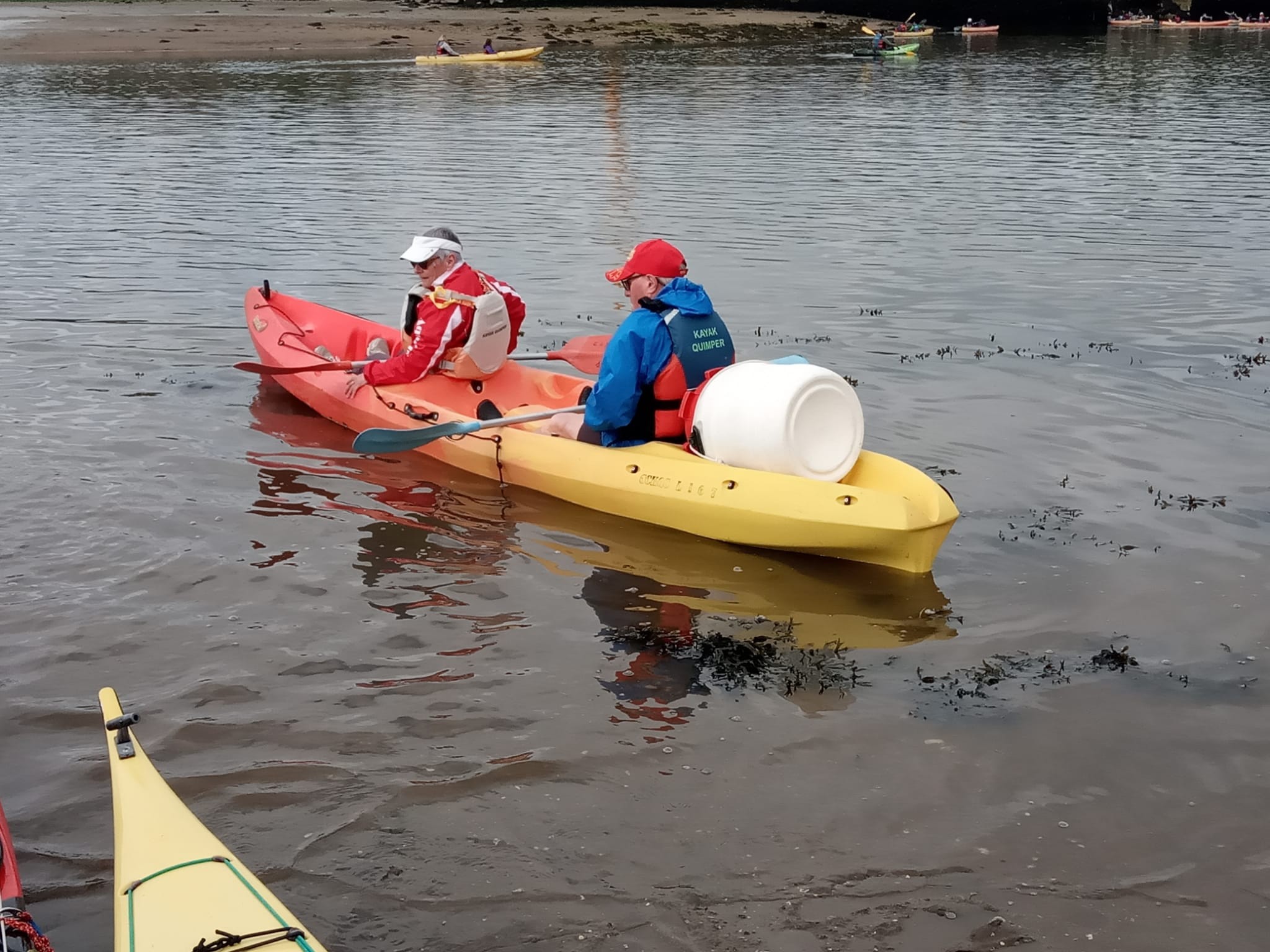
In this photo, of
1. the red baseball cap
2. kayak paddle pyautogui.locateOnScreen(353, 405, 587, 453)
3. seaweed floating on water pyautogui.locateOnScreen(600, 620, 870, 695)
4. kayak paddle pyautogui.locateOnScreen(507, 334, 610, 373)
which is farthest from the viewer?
kayak paddle pyautogui.locateOnScreen(507, 334, 610, 373)

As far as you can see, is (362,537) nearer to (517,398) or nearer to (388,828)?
(517,398)

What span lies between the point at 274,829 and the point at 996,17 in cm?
7741

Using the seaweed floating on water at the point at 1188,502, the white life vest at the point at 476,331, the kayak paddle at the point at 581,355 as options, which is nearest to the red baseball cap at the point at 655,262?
the white life vest at the point at 476,331

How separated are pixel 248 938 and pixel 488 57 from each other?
146ft

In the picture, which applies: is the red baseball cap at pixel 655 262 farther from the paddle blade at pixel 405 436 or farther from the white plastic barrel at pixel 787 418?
the paddle blade at pixel 405 436

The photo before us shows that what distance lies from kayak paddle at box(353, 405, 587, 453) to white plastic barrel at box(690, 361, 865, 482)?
1.51 m

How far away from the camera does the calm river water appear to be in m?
4.70

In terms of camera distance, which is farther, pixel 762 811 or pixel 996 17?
pixel 996 17

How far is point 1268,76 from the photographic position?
38844mm

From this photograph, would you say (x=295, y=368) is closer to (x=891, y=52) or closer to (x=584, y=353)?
(x=584, y=353)

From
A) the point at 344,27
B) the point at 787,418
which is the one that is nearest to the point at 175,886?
the point at 787,418

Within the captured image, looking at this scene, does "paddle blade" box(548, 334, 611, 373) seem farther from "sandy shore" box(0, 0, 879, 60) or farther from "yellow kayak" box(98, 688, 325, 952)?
"sandy shore" box(0, 0, 879, 60)

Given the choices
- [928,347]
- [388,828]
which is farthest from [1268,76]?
[388,828]

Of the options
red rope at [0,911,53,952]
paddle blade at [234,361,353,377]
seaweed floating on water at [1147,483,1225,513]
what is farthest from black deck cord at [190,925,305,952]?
paddle blade at [234,361,353,377]
